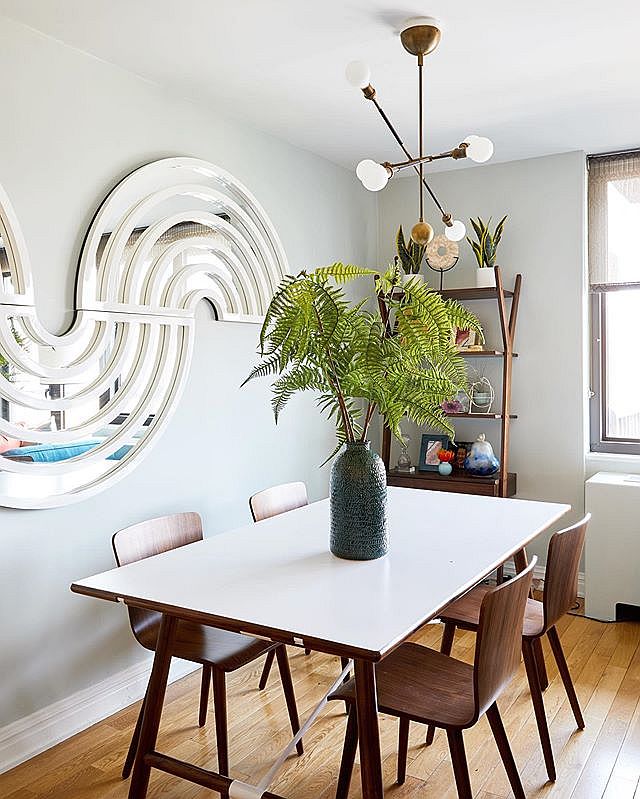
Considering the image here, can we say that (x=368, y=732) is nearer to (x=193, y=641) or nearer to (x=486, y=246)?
(x=193, y=641)

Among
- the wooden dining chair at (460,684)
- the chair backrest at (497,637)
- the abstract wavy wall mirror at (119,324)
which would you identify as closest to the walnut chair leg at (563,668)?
the wooden dining chair at (460,684)

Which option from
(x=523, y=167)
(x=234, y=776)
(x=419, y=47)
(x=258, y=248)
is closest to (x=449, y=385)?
(x=419, y=47)

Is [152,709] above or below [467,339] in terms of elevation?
below

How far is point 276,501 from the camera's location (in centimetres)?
305

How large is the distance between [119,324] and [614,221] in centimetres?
279

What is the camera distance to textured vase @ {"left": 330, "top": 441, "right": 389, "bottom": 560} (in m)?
2.15

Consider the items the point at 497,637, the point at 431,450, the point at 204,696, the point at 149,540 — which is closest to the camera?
the point at 497,637

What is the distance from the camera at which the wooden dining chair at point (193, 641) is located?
7.47 ft

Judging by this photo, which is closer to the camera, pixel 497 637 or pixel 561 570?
pixel 497 637

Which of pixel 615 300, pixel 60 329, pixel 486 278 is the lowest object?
pixel 60 329

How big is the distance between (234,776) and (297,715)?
337mm

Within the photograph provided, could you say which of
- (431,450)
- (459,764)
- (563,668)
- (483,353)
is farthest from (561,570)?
(431,450)

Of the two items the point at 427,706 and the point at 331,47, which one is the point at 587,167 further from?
the point at 427,706

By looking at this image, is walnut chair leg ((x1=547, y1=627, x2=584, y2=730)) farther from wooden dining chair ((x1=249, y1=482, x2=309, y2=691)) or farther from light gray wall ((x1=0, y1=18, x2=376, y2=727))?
light gray wall ((x1=0, y1=18, x2=376, y2=727))
